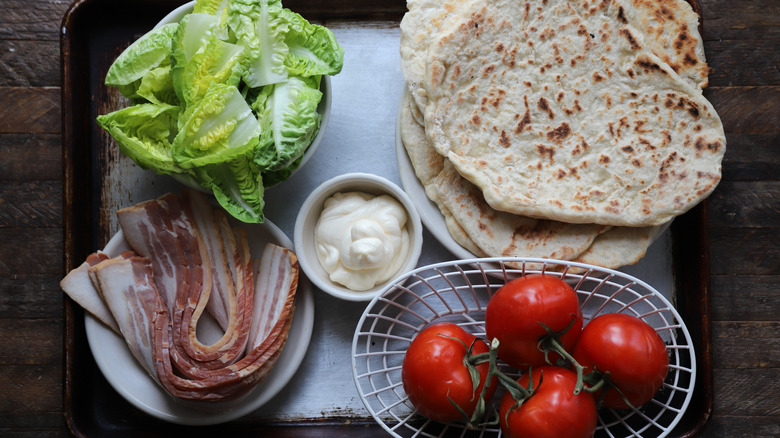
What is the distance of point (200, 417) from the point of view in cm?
177

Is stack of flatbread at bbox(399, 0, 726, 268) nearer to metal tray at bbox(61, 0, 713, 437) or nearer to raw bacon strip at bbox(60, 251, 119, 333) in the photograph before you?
metal tray at bbox(61, 0, 713, 437)

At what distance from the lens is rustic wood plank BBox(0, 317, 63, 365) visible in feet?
6.30

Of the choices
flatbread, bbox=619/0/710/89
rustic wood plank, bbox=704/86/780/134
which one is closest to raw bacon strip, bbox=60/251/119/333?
flatbread, bbox=619/0/710/89

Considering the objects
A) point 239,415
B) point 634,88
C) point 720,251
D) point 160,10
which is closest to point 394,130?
point 634,88

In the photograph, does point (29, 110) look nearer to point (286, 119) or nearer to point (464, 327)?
point (286, 119)

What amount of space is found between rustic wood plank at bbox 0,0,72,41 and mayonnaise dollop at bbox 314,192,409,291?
1.15 m

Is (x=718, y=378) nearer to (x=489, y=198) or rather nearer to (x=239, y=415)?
(x=489, y=198)

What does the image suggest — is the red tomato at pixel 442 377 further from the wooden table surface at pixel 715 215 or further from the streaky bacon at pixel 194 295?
the wooden table surface at pixel 715 215

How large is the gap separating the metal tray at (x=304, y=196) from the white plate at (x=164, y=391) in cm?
9

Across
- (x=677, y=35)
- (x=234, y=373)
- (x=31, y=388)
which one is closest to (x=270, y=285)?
(x=234, y=373)

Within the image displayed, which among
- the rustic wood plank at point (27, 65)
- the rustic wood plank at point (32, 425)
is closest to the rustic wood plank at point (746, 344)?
the rustic wood plank at point (32, 425)

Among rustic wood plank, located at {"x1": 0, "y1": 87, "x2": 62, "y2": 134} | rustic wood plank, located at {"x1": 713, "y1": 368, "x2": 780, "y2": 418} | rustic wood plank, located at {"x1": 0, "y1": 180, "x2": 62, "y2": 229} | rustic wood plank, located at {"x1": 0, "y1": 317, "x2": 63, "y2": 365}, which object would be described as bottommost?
rustic wood plank, located at {"x1": 0, "y1": 317, "x2": 63, "y2": 365}

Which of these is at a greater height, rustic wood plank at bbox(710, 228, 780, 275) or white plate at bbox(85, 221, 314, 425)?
rustic wood plank at bbox(710, 228, 780, 275)

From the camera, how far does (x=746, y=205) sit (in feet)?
6.40
